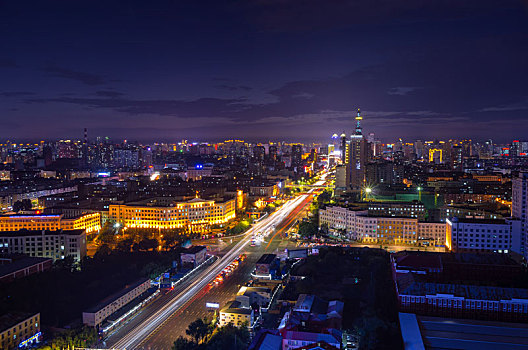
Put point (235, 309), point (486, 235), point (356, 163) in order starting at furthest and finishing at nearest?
point (356, 163), point (486, 235), point (235, 309)

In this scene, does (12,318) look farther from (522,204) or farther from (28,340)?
(522,204)

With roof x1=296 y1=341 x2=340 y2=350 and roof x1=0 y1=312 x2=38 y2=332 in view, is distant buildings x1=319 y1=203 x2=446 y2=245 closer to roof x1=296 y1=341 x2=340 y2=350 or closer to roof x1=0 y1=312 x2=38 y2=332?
roof x1=296 y1=341 x2=340 y2=350

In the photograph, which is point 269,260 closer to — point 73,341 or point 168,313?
point 168,313

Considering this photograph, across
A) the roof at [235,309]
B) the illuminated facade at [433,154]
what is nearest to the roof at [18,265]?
the roof at [235,309]

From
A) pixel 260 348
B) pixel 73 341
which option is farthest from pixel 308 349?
pixel 73 341

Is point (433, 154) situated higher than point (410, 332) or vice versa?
point (433, 154)

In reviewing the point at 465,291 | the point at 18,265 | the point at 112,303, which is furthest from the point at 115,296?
the point at 465,291

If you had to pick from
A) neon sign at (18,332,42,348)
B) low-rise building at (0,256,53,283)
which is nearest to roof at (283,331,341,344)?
neon sign at (18,332,42,348)
